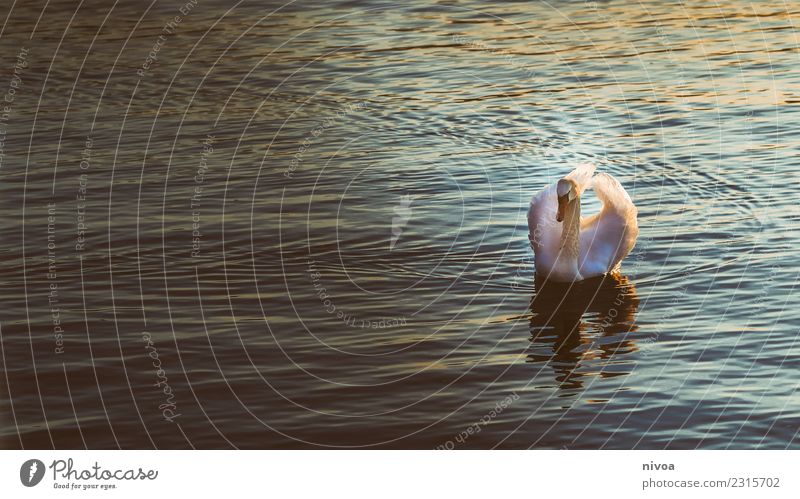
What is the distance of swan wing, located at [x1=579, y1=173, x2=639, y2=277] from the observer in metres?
13.2

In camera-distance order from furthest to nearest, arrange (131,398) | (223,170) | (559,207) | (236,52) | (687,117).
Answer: (236,52), (687,117), (223,170), (559,207), (131,398)

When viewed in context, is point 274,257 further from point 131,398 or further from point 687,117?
point 687,117

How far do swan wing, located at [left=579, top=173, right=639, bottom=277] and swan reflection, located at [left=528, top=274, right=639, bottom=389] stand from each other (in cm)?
17

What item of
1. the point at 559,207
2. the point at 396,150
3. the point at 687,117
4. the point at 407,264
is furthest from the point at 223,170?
the point at 687,117

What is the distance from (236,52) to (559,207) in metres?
8.65

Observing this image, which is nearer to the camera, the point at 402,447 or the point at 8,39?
the point at 402,447

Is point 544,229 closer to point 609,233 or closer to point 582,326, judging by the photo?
point 609,233

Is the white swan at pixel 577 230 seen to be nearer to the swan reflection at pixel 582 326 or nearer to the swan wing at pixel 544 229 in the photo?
the swan wing at pixel 544 229

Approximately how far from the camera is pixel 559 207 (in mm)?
12992
